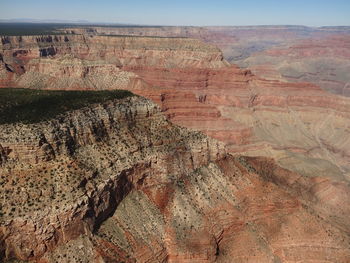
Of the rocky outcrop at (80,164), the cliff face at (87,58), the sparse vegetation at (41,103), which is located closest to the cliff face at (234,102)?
the cliff face at (87,58)

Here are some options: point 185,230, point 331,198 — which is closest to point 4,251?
point 185,230

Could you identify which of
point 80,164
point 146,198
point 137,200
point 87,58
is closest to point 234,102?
point 146,198

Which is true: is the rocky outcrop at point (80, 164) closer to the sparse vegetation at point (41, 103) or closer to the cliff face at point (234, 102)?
the sparse vegetation at point (41, 103)

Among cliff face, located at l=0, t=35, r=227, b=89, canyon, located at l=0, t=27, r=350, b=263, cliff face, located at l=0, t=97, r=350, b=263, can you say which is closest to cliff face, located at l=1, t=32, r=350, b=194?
cliff face, located at l=0, t=35, r=227, b=89

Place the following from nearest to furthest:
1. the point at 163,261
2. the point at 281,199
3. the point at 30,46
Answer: the point at 163,261 → the point at 281,199 → the point at 30,46

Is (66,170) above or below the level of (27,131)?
below

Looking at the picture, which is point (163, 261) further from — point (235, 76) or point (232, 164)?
point (235, 76)
